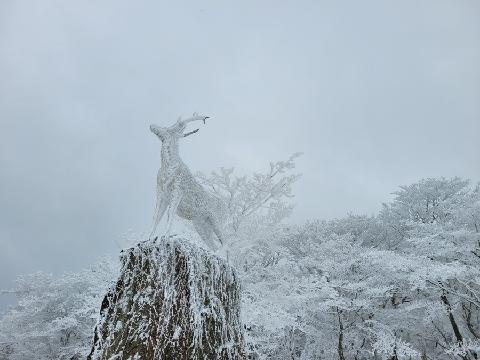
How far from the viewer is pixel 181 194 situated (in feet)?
19.8

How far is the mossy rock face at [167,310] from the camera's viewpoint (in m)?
3.76

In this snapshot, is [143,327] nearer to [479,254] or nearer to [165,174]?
[165,174]

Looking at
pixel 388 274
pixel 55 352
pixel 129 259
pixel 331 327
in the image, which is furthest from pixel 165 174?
pixel 55 352

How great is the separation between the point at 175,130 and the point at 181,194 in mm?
1102

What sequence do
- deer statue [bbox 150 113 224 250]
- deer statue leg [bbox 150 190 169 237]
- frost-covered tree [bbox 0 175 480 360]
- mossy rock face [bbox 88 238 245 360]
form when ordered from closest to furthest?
mossy rock face [bbox 88 238 245 360], deer statue leg [bbox 150 190 169 237], deer statue [bbox 150 113 224 250], frost-covered tree [bbox 0 175 480 360]

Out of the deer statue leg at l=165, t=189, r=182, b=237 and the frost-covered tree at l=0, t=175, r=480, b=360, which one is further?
the frost-covered tree at l=0, t=175, r=480, b=360

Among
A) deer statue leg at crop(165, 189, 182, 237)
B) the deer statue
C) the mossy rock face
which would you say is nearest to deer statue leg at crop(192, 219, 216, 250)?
Result: the deer statue

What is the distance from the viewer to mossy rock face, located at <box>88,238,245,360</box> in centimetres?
376

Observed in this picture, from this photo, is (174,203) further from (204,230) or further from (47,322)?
(47,322)

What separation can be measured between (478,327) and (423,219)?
486cm

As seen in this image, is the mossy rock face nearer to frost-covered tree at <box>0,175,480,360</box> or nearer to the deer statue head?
the deer statue head

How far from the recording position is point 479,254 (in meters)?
12.7

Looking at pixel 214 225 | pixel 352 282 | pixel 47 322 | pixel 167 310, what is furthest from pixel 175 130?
pixel 47 322

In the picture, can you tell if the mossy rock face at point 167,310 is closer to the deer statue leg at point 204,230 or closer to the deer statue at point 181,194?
the deer statue at point 181,194
